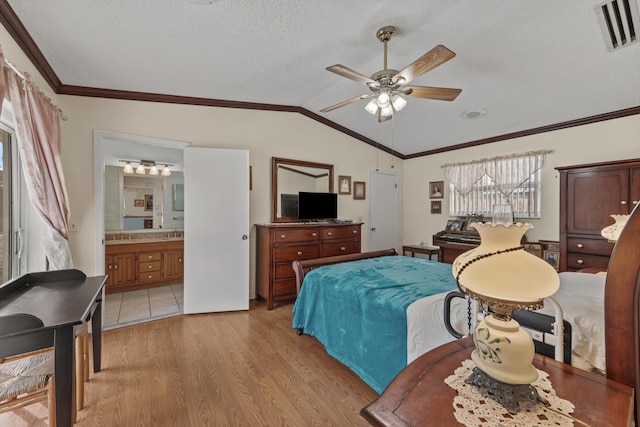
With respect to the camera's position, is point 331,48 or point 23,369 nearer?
point 23,369

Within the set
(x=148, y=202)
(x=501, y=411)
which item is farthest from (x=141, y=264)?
(x=501, y=411)

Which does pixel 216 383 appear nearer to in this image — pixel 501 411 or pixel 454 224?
pixel 501 411

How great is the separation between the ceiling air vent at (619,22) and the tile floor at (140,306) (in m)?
4.83

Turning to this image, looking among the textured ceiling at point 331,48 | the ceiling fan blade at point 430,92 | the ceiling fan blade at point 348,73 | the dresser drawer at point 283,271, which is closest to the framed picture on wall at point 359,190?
the textured ceiling at point 331,48

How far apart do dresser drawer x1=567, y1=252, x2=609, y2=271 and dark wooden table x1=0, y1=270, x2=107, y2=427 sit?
4188 millimetres

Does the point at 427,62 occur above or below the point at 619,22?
below

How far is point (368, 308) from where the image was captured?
1900mm

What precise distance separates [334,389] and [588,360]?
1443 millimetres

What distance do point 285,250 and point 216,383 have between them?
1748 mm

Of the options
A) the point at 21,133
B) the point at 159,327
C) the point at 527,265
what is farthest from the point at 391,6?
the point at 159,327

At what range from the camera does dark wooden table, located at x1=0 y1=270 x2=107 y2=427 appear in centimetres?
127

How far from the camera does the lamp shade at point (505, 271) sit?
69 centimetres

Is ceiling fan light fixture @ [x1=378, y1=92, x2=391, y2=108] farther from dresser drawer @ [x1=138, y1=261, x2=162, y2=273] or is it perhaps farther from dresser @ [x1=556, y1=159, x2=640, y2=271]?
dresser drawer @ [x1=138, y1=261, x2=162, y2=273]

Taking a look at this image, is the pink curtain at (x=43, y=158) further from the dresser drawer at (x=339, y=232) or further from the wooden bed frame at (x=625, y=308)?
the wooden bed frame at (x=625, y=308)
